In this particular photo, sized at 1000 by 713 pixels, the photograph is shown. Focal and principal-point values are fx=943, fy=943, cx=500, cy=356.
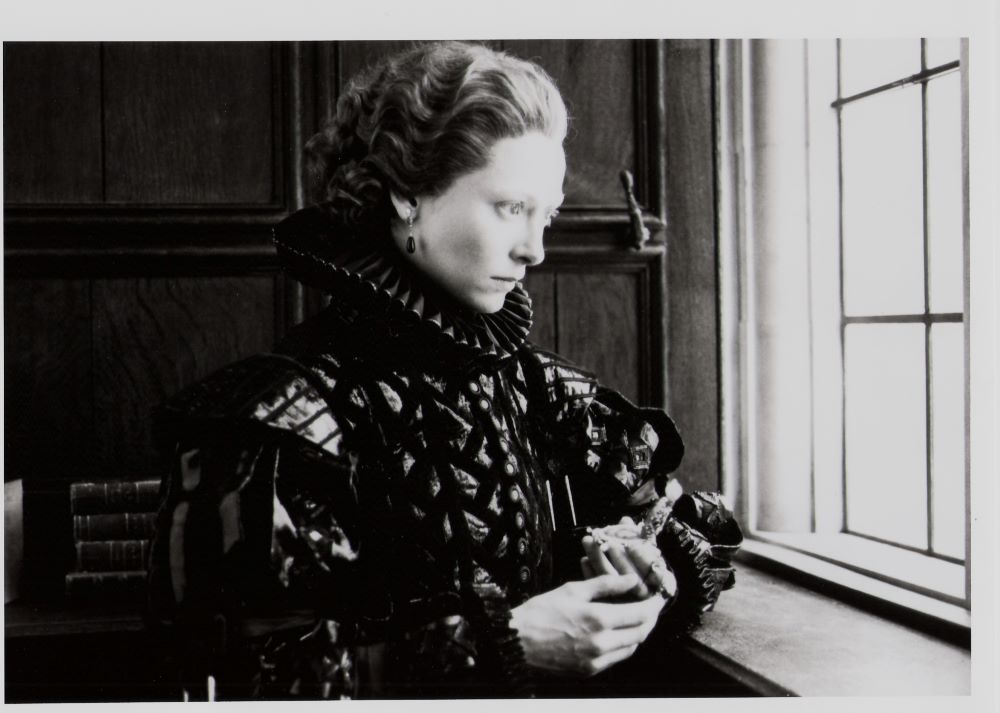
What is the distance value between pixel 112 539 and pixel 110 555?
0.08 feet

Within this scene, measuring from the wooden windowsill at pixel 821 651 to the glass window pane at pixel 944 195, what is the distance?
0.49 meters

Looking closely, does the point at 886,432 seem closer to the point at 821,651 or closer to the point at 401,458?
the point at 821,651

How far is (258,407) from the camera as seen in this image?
996 mm

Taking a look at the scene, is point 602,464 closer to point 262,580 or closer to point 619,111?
point 262,580

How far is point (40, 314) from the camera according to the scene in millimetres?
1669

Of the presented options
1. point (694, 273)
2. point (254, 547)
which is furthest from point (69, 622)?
point (694, 273)

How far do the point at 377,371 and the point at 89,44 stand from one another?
3.18 ft

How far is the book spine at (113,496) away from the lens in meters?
1.51

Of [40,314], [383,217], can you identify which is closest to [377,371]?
[383,217]

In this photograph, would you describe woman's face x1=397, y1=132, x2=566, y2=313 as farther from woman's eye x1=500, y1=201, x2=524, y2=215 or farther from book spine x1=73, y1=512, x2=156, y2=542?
book spine x1=73, y1=512, x2=156, y2=542

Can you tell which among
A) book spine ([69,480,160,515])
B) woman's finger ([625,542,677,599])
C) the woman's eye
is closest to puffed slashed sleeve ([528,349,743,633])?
woman's finger ([625,542,677,599])

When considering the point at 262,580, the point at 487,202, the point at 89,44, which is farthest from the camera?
the point at 89,44

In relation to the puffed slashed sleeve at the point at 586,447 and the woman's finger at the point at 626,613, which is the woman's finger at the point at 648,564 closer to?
the woman's finger at the point at 626,613

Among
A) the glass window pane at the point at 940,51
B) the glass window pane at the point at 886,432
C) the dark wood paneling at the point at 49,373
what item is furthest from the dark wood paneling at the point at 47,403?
the glass window pane at the point at 940,51
